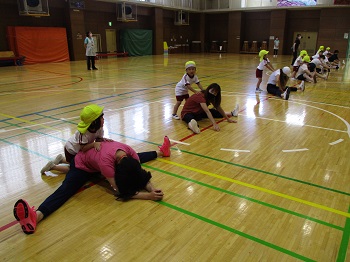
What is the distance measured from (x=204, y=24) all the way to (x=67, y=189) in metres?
28.9

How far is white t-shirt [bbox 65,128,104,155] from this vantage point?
323 centimetres

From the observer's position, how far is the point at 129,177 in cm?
287

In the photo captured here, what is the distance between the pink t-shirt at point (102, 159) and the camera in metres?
2.92

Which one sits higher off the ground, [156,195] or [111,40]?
[111,40]

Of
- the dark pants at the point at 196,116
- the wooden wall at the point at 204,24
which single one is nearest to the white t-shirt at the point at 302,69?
the dark pants at the point at 196,116

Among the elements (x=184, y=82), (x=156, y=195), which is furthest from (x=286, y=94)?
(x=156, y=195)

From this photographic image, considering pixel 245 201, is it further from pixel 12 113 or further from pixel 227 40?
pixel 227 40

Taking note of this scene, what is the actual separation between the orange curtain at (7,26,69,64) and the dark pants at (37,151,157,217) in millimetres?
15982

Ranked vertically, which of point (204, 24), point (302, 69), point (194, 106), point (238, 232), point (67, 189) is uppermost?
point (204, 24)

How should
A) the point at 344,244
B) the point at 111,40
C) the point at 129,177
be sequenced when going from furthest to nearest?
the point at 111,40, the point at 129,177, the point at 344,244

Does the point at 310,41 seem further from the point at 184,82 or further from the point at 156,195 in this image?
the point at 156,195

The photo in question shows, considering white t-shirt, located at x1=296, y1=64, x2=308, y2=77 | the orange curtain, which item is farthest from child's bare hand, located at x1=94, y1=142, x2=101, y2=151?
the orange curtain

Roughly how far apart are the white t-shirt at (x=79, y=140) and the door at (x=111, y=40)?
19938 mm

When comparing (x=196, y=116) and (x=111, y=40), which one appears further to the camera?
(x=111, y=40)
